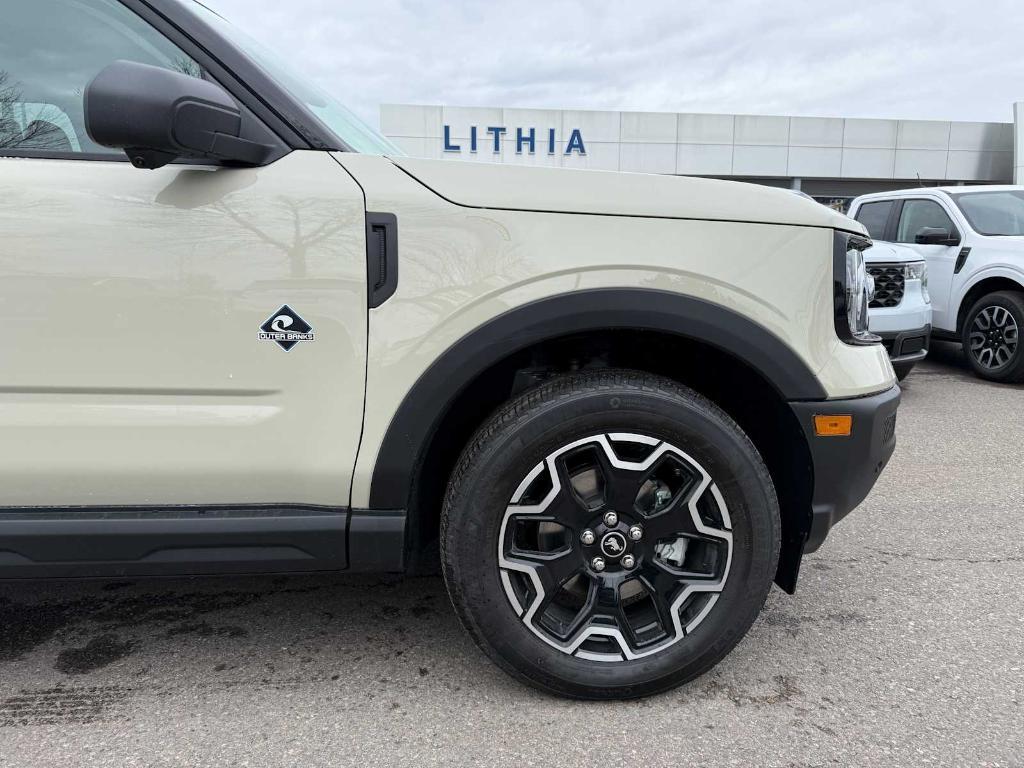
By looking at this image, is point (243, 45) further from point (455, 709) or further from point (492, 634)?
point (455, 709)

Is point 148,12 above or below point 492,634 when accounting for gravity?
above

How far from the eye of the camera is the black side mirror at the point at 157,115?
1410 millimetres

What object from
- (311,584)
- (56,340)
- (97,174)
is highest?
(97,174)

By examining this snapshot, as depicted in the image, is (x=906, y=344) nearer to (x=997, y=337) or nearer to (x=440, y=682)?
(x=997, y=337)

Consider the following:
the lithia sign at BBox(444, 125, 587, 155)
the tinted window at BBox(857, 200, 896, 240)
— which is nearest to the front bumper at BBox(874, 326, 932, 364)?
the tinted window at BBox(857, 200, 896, 240)

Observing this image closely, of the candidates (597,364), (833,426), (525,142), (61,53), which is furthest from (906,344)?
(525,142)

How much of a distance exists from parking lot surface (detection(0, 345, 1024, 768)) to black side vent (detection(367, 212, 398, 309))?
111cm

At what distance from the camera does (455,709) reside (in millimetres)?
1877

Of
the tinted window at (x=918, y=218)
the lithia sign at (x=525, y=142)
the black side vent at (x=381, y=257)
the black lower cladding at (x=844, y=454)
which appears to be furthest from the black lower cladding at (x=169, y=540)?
the lithia sign at (x=525, y=142)

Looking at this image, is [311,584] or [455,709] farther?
[311,584]

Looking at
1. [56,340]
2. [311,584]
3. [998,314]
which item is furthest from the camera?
[998,314]

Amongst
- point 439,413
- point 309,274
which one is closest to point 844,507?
point 439,413

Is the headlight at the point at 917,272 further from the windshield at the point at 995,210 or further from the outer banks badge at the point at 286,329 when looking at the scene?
the outer banks badge at the point at 286,329

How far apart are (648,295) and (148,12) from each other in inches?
54.7
